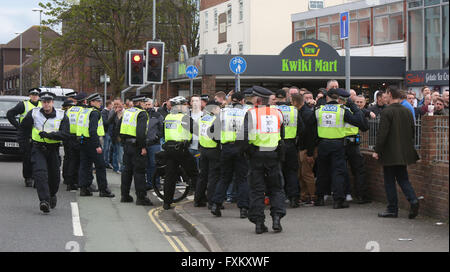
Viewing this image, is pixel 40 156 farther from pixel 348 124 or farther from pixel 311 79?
pixel 311 79

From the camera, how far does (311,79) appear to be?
117 ft

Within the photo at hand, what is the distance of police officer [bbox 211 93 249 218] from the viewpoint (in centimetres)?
1071

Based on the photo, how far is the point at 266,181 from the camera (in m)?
9.72

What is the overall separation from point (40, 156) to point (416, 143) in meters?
5.86

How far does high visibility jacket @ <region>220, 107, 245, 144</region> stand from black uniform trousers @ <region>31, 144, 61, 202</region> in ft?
9.36

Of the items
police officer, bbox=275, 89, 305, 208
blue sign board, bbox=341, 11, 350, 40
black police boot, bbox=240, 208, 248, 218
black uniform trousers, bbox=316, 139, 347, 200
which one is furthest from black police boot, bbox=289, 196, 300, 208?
blue sign board, bbox=341, 11, 350, 40

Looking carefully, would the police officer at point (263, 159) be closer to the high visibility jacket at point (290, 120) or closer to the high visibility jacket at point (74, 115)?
the high visibility jacket at point (290, 120)

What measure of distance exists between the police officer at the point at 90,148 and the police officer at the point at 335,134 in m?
4.35

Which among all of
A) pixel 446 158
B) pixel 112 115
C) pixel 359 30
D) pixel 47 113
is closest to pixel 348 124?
pixel 446 158

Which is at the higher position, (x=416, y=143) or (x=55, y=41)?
(x=55, y=41)

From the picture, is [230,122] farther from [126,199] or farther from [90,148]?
[90,148]

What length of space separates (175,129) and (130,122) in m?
1.15

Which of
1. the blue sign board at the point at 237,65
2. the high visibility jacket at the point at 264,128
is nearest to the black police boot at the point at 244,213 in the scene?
the high visibility jacket at the point at 264,128

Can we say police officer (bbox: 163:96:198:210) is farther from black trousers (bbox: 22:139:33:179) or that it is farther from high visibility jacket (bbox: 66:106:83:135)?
black trousers (bbox: 22:139:33:179)
